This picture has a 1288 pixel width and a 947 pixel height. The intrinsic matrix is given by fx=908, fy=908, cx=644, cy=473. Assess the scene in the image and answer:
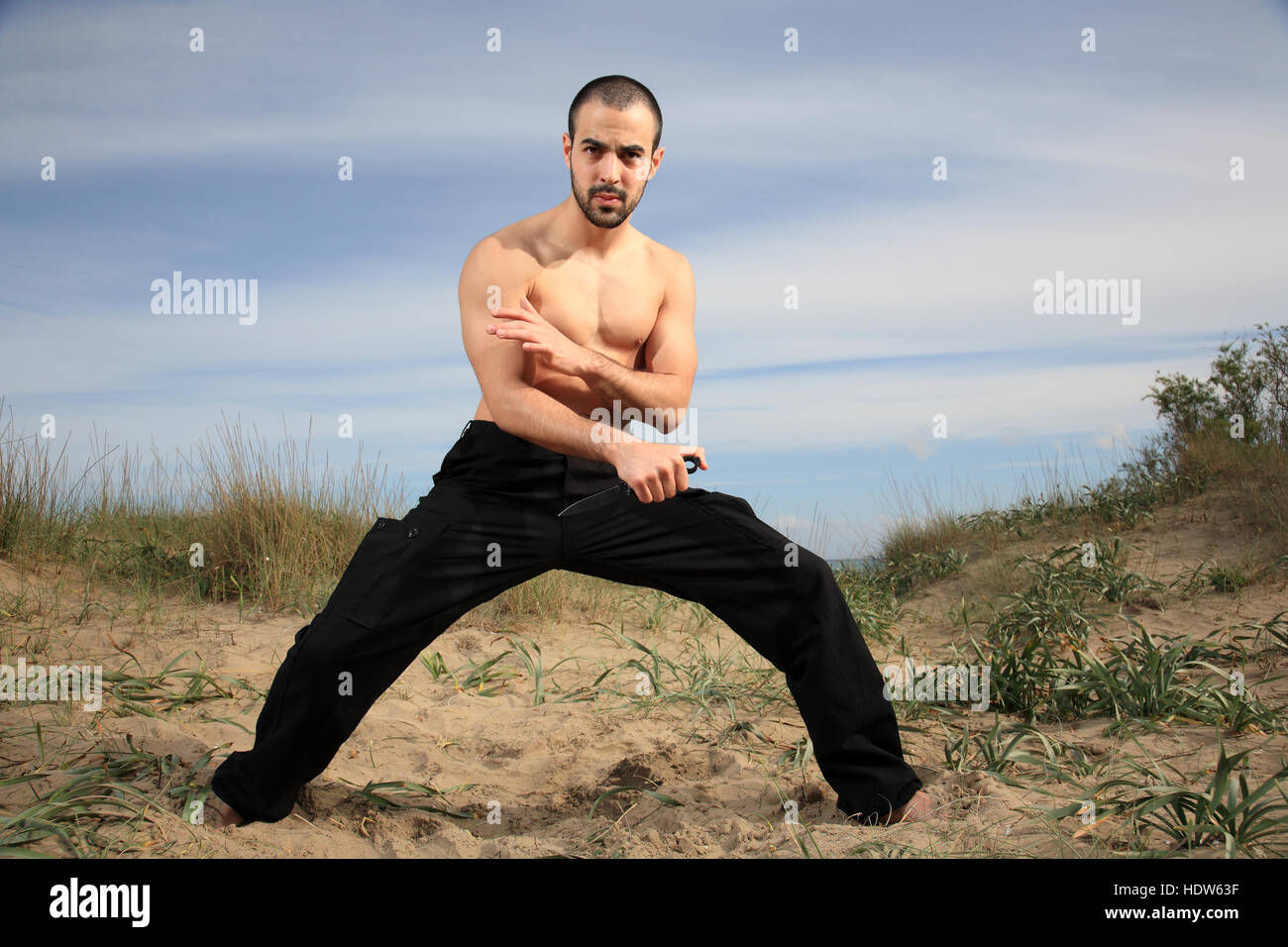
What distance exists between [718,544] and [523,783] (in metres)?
1.62

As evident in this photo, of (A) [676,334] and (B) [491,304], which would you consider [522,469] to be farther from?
(A) [676,334]

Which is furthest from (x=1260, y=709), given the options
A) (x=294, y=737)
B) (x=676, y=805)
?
(x=294, y=737)

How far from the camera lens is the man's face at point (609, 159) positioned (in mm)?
3502

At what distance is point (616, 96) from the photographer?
3514 mm

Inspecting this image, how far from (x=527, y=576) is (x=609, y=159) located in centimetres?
164

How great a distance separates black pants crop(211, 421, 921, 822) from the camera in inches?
121

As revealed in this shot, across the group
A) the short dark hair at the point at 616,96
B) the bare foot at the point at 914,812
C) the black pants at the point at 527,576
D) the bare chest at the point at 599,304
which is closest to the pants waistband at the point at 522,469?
the black pants at the point at 527,576

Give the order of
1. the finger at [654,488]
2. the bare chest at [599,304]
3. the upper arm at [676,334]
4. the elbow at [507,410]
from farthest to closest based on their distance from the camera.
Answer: the upper arm at [676,334] < the bare chest at [599,304] < the elbow at [507,410] < the finger at [654,488]

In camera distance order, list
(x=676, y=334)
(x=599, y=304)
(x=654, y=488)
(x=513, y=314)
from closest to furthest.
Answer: (x=654, y=488) → (x=513, y=314) → (x=599, y=304) → (x=676, y=334)

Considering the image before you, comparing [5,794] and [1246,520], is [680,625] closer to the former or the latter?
[5,794]

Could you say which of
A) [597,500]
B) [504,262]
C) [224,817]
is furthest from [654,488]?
[224,817]

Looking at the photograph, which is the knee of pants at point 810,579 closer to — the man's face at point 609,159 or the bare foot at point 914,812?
the bare foot at point 914,812

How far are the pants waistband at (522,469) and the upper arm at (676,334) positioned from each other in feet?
1.89

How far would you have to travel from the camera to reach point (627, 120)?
3.50 meters
